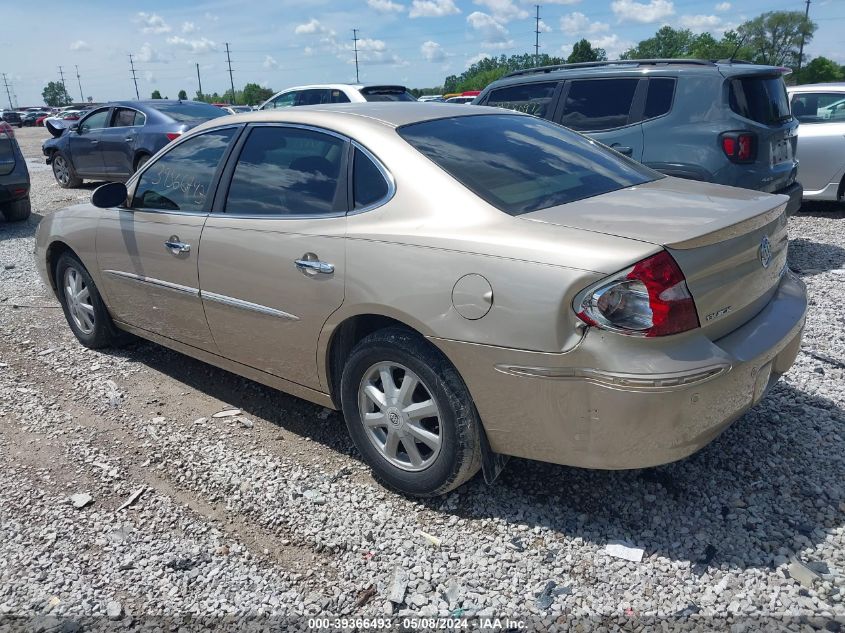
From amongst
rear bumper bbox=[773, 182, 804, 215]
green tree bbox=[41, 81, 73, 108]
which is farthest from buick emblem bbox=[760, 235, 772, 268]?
green tree bbox=[41, 81, 73, 108]

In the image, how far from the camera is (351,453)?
145 inches

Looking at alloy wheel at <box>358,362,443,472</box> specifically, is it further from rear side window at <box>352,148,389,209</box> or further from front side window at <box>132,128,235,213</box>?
front side window at <box>132,128,235,213</box>

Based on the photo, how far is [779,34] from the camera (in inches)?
2721

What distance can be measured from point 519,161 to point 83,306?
351 cm

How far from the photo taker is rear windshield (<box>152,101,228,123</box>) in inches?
482

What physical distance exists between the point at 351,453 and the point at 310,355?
0.61 metres

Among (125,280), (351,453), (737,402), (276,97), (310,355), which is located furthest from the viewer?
(276,97)

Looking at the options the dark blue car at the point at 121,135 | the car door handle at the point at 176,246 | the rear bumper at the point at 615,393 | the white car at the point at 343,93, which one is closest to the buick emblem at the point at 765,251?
the rear bumper at the point at 615,393

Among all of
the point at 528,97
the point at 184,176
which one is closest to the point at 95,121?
the point at 528,97

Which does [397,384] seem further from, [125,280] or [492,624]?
[125,280]

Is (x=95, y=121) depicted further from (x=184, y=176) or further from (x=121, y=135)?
(x=184, y=176)

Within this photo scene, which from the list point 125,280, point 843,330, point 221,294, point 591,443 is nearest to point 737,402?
point 591,443

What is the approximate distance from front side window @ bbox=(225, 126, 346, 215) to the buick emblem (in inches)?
73.7

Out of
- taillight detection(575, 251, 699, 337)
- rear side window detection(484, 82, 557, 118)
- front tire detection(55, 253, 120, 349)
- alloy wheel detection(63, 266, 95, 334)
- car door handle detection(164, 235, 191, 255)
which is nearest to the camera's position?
taillight detection(575, 251, 699, 337)
